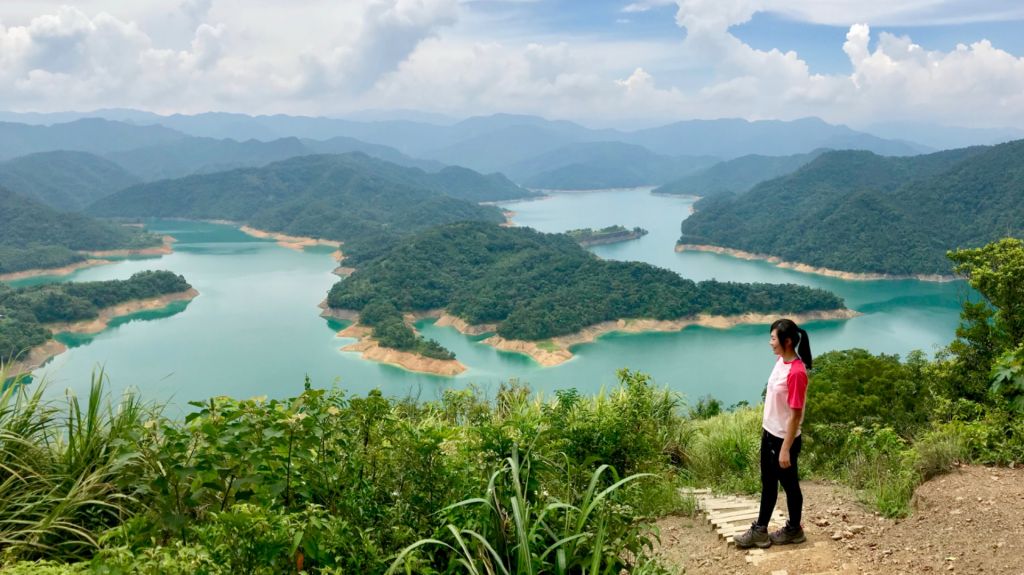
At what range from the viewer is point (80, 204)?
308 feet

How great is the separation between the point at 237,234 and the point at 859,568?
257ft

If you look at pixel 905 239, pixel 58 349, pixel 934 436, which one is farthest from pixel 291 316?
pixel 905 239

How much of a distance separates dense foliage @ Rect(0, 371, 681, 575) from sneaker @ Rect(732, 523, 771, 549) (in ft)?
2.10

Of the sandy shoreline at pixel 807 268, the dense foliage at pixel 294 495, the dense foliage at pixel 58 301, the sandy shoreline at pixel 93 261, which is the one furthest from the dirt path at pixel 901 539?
the sandy shoreline at pixel 93 261

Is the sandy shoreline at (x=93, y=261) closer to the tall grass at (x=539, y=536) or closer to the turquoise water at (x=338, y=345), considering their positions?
the turquoise water at (x=338, y=345)

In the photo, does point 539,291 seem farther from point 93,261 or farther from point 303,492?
point 93,261

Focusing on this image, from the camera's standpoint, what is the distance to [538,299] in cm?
3738

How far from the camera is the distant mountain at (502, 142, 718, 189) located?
144 meters

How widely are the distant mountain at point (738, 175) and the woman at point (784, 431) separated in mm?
A: 114118

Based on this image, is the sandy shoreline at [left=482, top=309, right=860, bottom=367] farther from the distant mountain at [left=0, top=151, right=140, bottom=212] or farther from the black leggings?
the distant mountain at [left=0, top=151, right=140, bottom=212]

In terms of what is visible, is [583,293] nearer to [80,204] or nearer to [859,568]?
[859,568]

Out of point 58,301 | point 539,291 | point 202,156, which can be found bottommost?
point 58,301

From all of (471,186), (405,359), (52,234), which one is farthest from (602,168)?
(405,359)

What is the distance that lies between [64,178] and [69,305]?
85.0 metres
